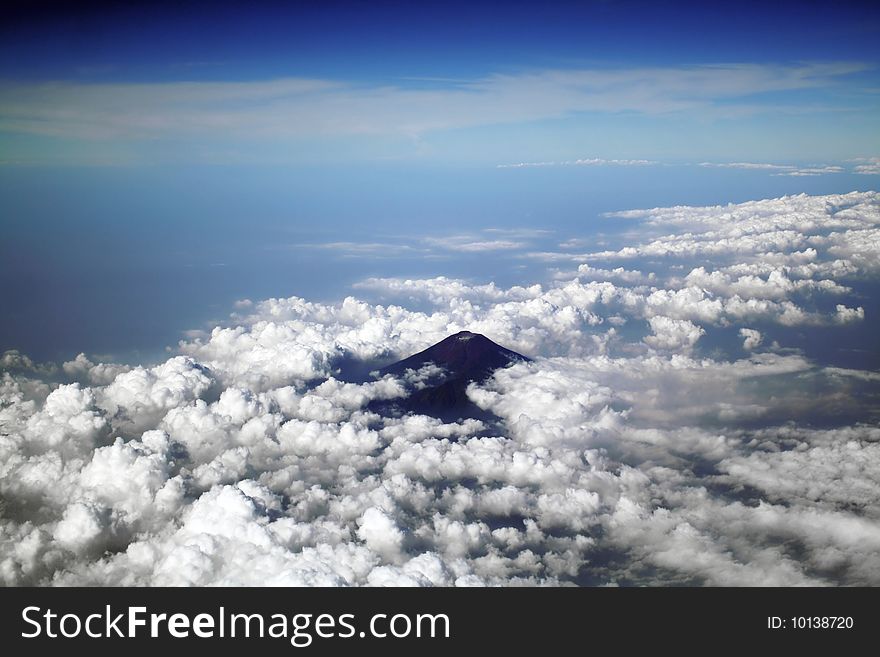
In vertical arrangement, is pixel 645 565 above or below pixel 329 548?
below

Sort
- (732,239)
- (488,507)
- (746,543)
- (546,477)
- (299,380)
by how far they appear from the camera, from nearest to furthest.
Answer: (746,543) → (488,507) → (546,477) → (299,380) → (732,239)

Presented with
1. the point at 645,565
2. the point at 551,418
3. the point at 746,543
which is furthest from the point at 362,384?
the point at 746,543

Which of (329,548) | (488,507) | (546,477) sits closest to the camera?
(329,548)

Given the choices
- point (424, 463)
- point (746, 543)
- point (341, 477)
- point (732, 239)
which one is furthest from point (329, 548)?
point (732, 239)

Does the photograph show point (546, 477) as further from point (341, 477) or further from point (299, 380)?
point (299, 380)

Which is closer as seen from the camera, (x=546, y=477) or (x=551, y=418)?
(x=546, y=477)

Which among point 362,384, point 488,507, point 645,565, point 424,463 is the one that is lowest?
point 645,565

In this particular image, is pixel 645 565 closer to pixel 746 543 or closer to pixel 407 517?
pixel 746 543
